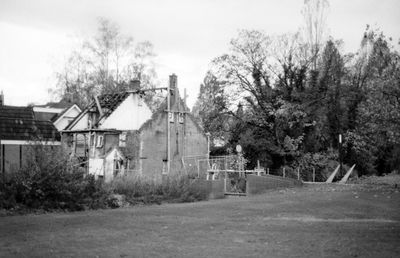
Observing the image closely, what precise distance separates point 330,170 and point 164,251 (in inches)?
1634

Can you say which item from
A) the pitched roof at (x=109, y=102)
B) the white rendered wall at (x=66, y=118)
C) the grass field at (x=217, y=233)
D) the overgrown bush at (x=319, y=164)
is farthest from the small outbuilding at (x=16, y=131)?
the white rendered wall at (x=66, y=118)

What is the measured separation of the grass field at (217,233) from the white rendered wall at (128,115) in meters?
24.9

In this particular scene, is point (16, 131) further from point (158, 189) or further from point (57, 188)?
point (57, 188)

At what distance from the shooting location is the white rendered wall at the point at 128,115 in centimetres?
4794

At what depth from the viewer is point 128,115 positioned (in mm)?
49375

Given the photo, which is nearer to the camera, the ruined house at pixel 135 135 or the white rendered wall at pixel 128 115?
the ruined house at pixel 135 135

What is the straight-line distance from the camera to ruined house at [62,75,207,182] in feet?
145

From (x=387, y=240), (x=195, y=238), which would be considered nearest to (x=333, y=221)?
(x=387, y=240)

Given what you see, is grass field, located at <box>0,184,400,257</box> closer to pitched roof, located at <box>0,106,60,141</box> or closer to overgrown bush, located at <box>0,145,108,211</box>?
overgrown bush, located at <box>0,145,108,211</box>

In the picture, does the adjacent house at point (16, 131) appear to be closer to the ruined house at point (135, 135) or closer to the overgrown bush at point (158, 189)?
the overgrown bush at point (158, 189)

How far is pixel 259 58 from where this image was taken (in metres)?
48.9

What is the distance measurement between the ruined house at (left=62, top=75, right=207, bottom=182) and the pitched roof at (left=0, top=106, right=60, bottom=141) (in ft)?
29.3

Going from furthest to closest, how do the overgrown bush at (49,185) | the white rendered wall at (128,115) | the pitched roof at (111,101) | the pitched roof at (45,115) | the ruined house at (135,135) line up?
the pitched roof at (45,115)
the pitched roof at (111,101)
the white rendered wall at (128,115)
the ruined house at (135,135)
the overgrown bush at (49,185)

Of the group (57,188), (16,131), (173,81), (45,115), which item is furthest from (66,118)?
(57,188)
